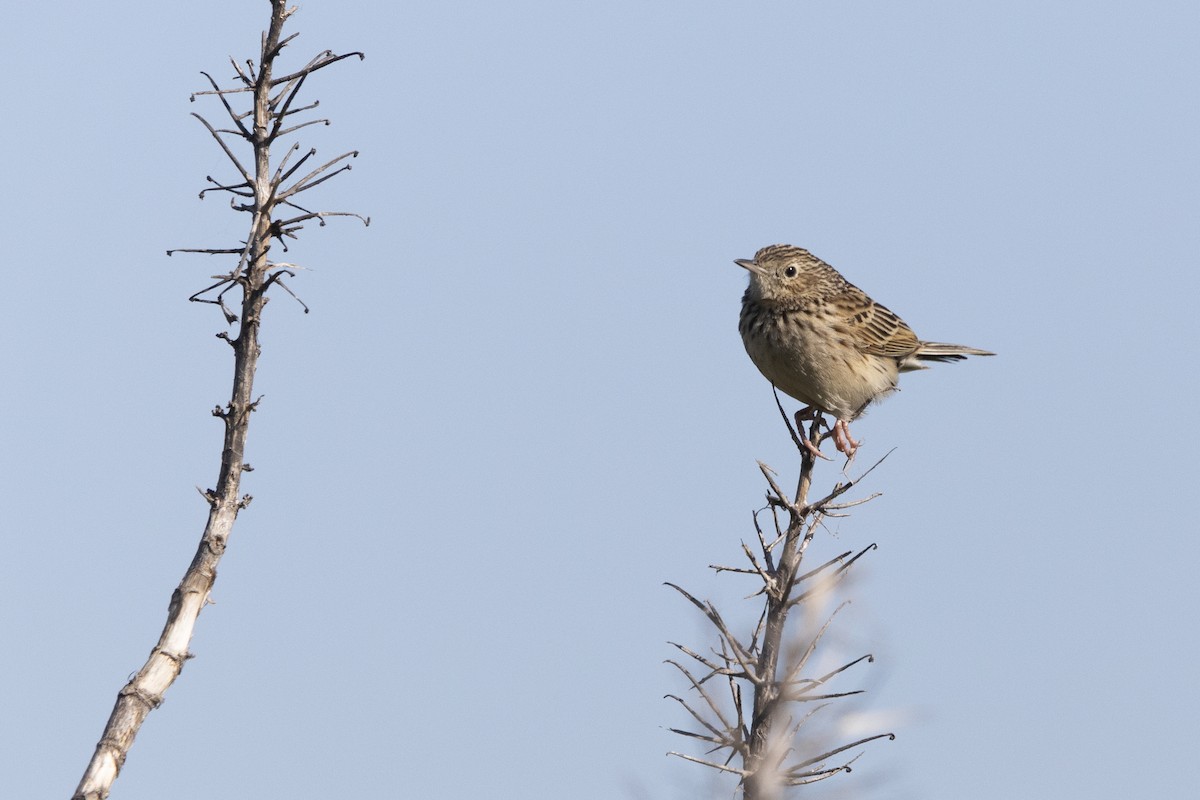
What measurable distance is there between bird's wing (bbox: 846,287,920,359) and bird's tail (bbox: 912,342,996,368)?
0.14m

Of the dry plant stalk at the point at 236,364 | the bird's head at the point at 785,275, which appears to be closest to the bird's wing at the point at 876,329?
the bird's head at the point at 785,275

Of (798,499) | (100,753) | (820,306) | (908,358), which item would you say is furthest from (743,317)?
(100,753)

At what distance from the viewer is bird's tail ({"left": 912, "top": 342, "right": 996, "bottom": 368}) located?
11.7m

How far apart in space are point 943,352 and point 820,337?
7.02 feet

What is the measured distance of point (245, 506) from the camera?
4.33 metres

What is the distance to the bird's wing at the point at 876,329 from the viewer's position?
1081 centimetres

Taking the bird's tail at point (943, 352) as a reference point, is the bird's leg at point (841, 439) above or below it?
below

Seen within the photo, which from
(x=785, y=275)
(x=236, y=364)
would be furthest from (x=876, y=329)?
(x=236, y=364)

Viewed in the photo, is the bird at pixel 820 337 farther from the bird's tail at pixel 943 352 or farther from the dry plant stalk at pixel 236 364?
the dry plant stalk at pixel 236 364

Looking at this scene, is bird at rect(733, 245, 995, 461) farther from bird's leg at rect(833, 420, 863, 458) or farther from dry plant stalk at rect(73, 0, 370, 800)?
dry plant stalk at rect(73, 0, 370, 800)

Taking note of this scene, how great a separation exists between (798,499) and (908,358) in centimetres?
672

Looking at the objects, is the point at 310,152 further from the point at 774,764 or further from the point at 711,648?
the point at 774,764

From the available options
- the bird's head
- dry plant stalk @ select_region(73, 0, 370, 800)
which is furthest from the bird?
dry plant stalk @ select_region(73, 0, 370, 800)

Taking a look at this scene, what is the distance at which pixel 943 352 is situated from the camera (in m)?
11.8
